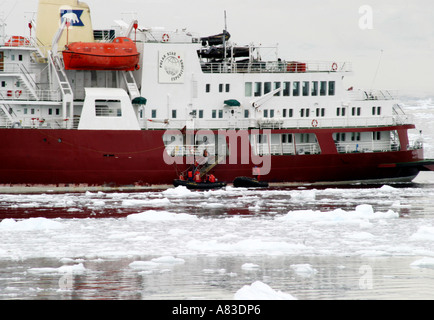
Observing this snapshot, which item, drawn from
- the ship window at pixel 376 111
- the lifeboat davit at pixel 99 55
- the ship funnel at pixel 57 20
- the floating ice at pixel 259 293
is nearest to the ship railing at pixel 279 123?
the ship window at pixel 376 111

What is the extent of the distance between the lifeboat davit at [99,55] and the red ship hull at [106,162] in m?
2.85

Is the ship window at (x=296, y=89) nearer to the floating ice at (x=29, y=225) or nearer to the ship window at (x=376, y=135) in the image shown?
the ship window at (x=376, y=135)

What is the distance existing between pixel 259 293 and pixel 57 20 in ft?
74.1

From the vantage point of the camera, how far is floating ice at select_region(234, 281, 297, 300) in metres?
12.9

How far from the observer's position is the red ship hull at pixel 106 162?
2945 centimetres

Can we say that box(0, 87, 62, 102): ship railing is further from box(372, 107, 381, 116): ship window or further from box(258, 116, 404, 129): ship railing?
box(372, 107, 381, 116): ship window

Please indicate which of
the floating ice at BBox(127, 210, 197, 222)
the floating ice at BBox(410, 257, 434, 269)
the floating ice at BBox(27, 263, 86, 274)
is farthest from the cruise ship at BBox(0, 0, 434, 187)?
the floating ice at BBox(410, 257, 434, 269)

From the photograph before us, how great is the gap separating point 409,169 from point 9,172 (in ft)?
59.3

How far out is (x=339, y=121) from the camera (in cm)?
3431

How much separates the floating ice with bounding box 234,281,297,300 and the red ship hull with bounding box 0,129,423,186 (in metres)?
17.9

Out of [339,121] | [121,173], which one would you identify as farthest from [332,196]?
[121,173]

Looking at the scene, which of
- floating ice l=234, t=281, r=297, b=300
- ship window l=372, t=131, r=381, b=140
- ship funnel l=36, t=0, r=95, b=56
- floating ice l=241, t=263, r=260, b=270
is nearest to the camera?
floating ice l=234, t=281, r=297, b=300

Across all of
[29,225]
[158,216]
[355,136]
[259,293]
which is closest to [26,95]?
[158,216]

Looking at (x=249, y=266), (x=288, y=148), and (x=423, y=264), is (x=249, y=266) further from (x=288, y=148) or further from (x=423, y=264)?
(x=288, y=148)
